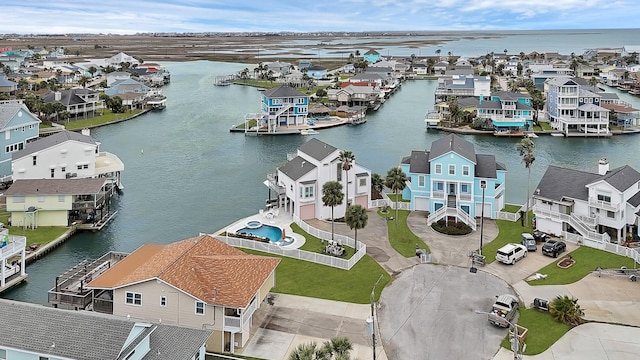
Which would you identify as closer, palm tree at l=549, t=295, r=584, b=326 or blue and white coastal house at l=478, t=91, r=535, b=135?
palm tree at l=549, t=295, r=584, b=326

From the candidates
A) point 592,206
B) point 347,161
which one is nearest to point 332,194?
point 347,161

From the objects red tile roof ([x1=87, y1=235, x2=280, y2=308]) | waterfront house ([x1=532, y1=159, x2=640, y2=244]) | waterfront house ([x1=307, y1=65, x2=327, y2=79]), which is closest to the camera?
red tile roof ([x1=87, y1=235, x2=280, y2=308])

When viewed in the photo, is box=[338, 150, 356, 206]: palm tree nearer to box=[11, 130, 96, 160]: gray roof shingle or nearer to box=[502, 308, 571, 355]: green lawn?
box=[502, 308, 571, 355]: green lawn

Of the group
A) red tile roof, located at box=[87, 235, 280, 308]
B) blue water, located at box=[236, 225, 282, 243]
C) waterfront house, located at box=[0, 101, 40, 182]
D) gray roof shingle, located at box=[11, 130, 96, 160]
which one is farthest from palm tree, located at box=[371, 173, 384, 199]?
waterfront house, located at box=[0, 101, 40, 182]

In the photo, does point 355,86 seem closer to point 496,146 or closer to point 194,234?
point 496,146

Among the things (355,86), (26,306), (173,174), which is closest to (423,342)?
(26,306)

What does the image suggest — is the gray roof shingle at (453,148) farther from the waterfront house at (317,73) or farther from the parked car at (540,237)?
the waterfront house at (317,73)
